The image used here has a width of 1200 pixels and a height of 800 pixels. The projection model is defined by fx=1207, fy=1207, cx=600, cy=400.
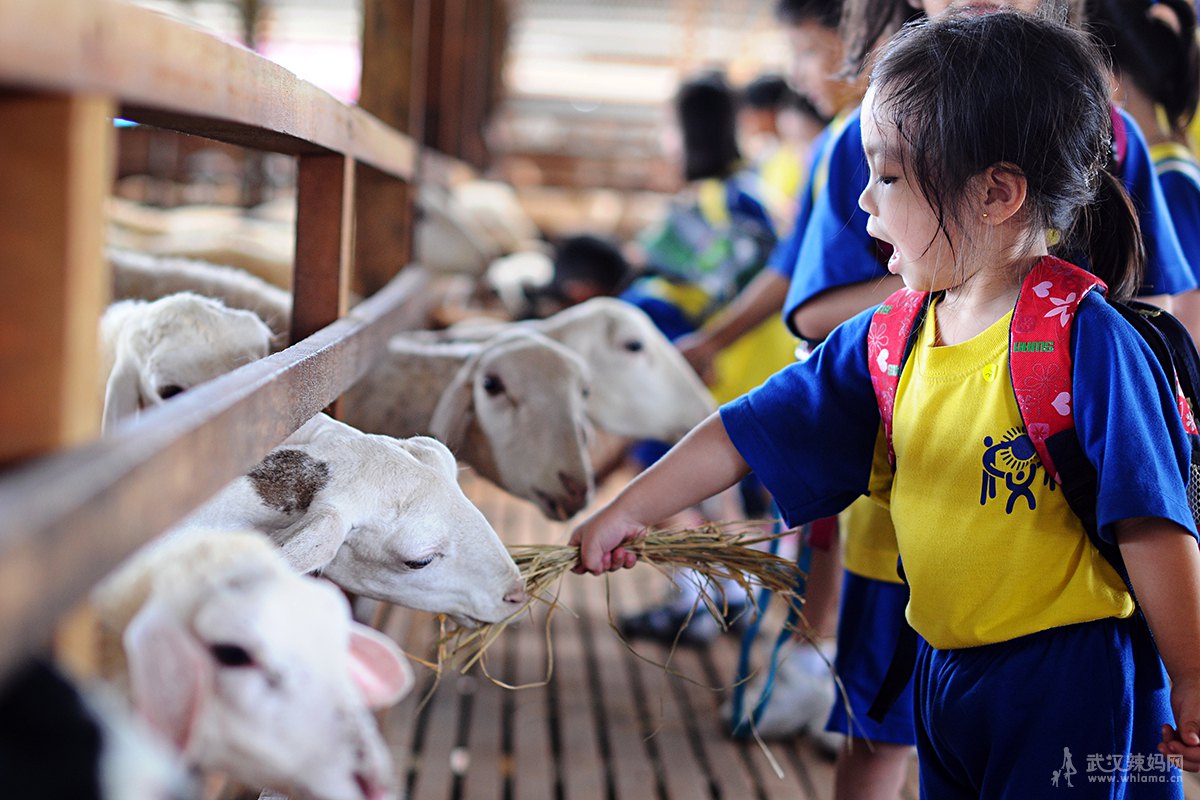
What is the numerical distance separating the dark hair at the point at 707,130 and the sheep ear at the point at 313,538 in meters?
3.07

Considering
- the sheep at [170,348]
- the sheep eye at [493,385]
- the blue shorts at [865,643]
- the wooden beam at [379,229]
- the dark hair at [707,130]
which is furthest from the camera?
the dark hair at [707,130]

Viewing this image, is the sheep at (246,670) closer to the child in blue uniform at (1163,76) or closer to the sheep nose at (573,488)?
the sheep nose at (573,488)

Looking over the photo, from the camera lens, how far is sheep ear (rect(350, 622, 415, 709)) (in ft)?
2.74

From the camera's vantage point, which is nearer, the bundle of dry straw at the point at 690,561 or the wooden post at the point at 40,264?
the wooden post at the point at 40,264

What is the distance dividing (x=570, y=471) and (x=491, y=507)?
254cm

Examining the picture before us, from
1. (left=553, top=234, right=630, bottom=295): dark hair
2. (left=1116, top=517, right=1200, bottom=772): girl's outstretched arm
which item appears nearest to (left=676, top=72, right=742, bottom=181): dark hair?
(left=553, top=234, right=630, bottom=295): dark hair

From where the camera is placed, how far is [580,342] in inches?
103

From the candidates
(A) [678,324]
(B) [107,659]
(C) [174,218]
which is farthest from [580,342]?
(C) [174,218]

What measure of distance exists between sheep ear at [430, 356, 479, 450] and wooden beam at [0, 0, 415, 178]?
2.34 ft

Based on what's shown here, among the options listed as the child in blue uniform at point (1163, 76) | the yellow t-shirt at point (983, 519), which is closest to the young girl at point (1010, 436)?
the yellow t-shirt at point (983, 519)

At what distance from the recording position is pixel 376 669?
85cm

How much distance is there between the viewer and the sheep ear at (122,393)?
145 centimetres

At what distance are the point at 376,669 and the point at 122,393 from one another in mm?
771

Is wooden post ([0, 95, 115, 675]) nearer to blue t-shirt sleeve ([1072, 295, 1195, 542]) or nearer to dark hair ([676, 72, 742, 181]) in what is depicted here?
blue t-shirt sleeve ([1072, 295, 1195, 542])
